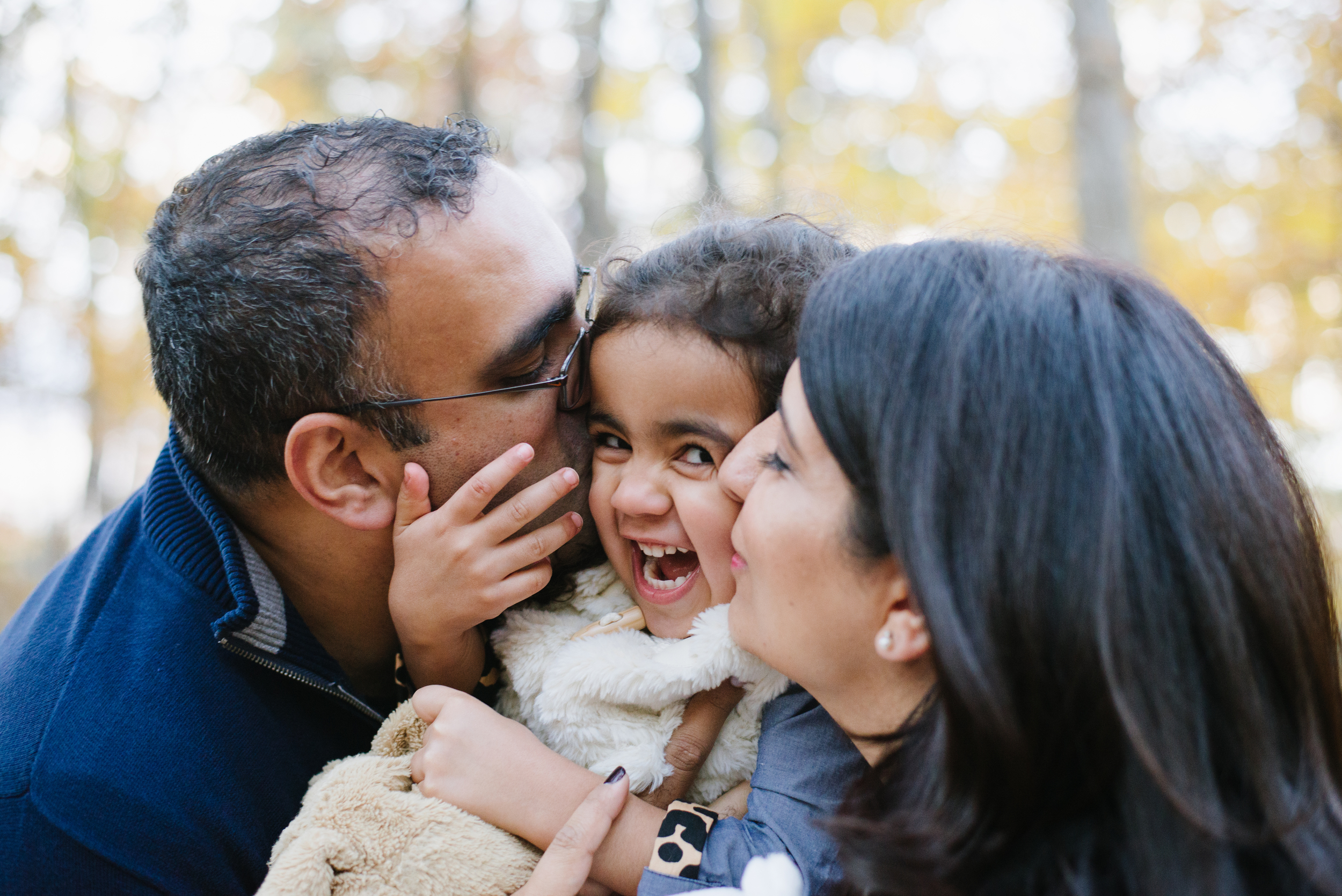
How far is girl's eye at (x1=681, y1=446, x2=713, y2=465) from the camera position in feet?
7.16

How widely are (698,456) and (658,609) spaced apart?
393 mm

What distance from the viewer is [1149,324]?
1561mm

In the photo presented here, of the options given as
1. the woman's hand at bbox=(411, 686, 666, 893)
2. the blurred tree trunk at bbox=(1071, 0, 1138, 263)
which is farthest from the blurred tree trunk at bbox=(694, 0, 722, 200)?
the woman's hand at bbox=(411, 686, 666, 893)

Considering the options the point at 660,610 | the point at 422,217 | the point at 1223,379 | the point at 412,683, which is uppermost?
the point at 422,217

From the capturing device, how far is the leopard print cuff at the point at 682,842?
5.98ft

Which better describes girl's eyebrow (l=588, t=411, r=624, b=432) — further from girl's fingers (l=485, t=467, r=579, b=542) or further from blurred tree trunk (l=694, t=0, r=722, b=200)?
blurred tree trunk (l=694, t=0, r=722, b=200)

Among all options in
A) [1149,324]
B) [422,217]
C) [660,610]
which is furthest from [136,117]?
[1149,324]

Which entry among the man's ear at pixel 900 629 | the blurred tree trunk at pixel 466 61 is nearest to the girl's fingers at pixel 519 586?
the man's ear at pixel 900 629

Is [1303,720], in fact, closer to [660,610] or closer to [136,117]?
[660,610]

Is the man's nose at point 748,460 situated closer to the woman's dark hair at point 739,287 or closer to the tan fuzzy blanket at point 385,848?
the woman's dark hair at point 739,287

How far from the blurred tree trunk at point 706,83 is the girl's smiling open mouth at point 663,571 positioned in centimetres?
656

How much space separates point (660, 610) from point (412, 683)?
711 mm

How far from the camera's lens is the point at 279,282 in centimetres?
224

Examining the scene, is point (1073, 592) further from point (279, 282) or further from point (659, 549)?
point (279, 282)
